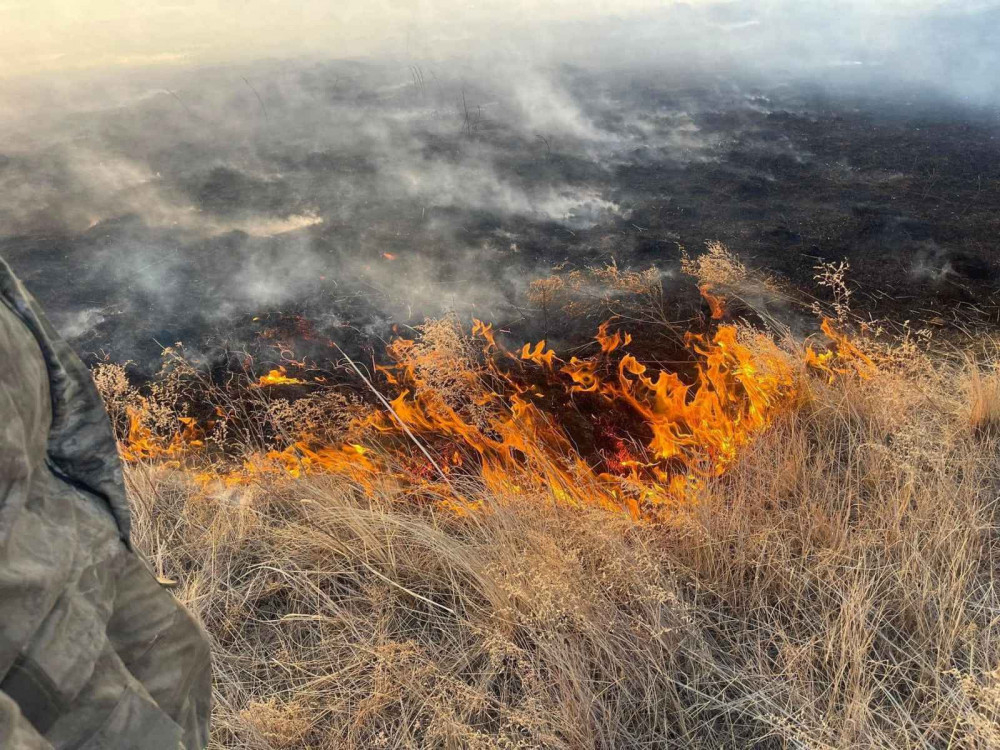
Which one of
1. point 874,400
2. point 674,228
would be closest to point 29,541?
point 874,400

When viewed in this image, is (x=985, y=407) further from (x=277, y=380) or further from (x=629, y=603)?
(x=277, y=380)

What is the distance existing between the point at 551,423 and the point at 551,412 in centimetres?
9

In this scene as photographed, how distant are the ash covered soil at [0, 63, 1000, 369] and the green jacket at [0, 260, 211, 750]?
2.75 m

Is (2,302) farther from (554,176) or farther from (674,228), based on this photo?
(554,176)

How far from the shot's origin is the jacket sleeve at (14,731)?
553 mm

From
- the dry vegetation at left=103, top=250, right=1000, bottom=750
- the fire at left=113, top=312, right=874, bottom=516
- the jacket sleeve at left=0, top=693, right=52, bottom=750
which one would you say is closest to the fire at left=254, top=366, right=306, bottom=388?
the fire at left=113, top=312, right=874, bottom=516

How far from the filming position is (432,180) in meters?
5.47

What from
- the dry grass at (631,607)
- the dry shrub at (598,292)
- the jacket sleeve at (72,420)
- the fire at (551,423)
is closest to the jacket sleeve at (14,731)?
the jacket sleeve at (72,420)

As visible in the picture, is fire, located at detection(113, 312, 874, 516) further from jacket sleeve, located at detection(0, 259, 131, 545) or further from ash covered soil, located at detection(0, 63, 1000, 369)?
jacket sleeve, located at detection(0, 259, 131, 545)

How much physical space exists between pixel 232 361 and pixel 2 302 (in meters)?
2.95

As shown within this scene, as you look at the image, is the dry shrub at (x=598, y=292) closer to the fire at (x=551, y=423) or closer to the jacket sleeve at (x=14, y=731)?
the fire at (x=551, y=423)

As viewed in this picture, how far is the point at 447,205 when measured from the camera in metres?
4.98

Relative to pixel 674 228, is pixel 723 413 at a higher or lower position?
lower

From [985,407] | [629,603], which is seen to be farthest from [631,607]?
[985,407]
